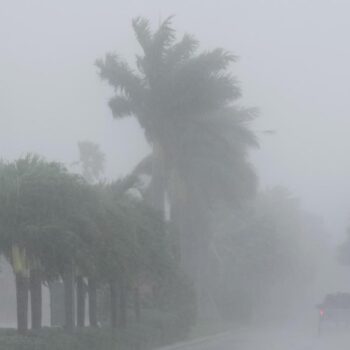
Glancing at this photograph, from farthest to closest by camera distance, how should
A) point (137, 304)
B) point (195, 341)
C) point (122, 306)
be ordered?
point (195, 341) → point (137, 304) → point (122, 306)

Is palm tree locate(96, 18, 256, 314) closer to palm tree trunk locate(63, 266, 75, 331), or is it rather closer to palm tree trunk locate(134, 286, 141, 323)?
palm tree trunk locate(134, 286, 141, 323)

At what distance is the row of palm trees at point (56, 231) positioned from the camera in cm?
2639

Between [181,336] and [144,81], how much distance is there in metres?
11.5

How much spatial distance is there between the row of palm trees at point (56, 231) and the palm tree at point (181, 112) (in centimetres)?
1473

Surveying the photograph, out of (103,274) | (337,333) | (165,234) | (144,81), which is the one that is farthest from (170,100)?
(103,274)

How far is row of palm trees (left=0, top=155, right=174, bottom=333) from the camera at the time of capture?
86.6 feet

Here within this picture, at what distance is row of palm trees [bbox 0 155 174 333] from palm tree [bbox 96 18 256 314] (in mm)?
14733

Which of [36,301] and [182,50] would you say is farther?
[182,50]

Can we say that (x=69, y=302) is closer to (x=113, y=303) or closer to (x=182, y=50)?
(x=113, y=303)

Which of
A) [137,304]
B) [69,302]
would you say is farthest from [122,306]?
[69,302]

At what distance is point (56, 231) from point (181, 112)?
69.1 feet

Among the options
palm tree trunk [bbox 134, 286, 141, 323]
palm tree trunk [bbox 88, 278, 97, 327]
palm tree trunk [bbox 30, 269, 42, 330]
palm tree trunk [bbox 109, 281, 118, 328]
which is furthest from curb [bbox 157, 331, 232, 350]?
palm tree trunk [bbox 30, 269, 42, 330]

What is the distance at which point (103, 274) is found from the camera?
3086cm

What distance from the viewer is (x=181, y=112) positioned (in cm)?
4688
